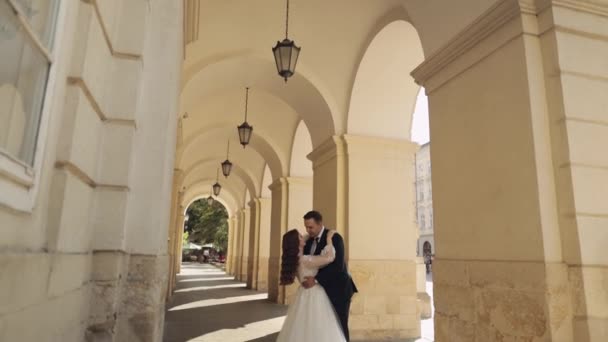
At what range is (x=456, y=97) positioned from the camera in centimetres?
524

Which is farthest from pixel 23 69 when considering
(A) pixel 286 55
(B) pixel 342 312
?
(A) pixel 286 55

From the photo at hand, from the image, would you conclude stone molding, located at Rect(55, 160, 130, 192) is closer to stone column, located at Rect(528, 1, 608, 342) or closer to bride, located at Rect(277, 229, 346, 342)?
bride, located at Rect(277, 229, 346, 342)

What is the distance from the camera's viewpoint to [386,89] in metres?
8.80

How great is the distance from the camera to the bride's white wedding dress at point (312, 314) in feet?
14.9

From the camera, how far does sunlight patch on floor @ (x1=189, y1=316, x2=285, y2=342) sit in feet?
24.8

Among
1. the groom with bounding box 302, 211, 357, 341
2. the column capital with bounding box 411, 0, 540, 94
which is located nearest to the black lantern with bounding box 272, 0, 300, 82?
the column capital with bounding box 411, 0, 540, 94

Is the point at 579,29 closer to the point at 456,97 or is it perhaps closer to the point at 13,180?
the point at 456,97


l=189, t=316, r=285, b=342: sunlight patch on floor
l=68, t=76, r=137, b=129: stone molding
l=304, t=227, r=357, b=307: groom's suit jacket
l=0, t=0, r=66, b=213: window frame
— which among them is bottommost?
l=189, t=316, r=285, b=342: sunlight patch on floor

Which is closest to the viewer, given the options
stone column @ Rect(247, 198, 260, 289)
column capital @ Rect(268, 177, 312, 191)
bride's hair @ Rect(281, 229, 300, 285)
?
bride's hair @ Rect(281, 229, 300, 285)

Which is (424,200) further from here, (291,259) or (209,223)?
(291,259)

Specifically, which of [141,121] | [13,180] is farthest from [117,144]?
[13,180]

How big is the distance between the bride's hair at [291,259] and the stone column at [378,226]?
3.42 meters

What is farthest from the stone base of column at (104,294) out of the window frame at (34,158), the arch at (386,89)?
the arch at (386,89)

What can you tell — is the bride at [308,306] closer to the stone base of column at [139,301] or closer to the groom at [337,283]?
the groom at [337,283]
